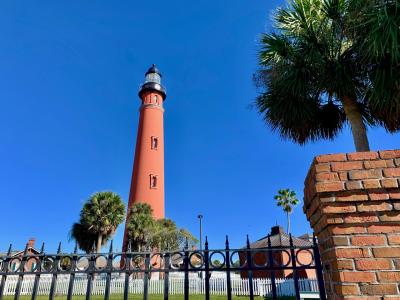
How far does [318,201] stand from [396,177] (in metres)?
0.56

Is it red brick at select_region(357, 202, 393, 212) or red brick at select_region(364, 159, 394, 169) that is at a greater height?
red brick at select_region(364, 159, 394, 169)

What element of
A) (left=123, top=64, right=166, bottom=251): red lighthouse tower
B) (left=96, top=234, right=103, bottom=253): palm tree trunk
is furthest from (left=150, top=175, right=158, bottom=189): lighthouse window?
(left=96, top=234, right=103, bottom=253): palm tree trunk

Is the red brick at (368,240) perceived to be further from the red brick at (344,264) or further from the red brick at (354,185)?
the red brick at (354,185)

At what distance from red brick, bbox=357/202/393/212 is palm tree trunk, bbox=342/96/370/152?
374cm

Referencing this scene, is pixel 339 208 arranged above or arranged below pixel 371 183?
below

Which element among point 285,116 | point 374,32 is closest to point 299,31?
point 285,116

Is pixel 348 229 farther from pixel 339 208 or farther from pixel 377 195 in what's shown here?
pixel 377 195

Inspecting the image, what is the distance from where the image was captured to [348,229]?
2.07 m

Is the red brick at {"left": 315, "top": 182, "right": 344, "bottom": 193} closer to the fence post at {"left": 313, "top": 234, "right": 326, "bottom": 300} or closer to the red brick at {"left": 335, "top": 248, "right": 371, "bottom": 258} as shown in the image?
the red brick at {"left": 335, "top": 248, "right": 371, "bottom": 258}

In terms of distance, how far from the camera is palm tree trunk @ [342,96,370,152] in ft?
17.9

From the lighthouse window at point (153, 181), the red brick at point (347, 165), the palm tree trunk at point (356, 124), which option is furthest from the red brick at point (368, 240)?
the lighthouse window at point (153, 181)

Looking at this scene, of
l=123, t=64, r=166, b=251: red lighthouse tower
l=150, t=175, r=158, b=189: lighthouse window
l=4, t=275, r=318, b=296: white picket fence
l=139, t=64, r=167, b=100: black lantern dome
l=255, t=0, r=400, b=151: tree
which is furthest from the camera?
l=139, t=64, r=167, b=100: black lantern dome

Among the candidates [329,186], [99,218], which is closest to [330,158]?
[329,186]

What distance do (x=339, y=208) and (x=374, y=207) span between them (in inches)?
9.2
